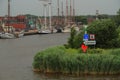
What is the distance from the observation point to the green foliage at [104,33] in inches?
1687

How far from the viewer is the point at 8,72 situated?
37125 mm

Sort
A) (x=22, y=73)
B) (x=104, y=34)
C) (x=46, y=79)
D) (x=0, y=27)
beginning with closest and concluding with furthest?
1. (x=46, y=79)
2. (x=22, y=73)
3. (x=104, y=34)
4. (x=0, y=27)

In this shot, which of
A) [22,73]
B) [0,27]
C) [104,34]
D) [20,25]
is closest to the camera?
→ [22,73]

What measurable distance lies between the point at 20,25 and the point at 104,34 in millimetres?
144668

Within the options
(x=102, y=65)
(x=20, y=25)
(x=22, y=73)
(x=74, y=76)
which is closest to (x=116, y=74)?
(x=102, y=65)

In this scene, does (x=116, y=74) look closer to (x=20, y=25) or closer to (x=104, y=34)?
(x=104, y=34)

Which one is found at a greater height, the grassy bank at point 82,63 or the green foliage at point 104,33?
the green foliage at point 104,33

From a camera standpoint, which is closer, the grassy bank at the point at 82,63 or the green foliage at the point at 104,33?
the grassy bank at the point at 82,63

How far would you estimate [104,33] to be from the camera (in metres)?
42.8

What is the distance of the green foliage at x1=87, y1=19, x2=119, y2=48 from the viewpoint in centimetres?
4284

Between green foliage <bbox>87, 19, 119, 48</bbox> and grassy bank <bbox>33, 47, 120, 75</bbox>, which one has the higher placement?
green foliage <bbox>87, 19, 119, 48</bbox>

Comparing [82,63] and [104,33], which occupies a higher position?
[104,33]

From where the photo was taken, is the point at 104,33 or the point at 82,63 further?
the point at 104,33

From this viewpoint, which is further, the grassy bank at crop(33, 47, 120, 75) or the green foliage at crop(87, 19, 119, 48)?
the green foliage at crop(87, 19, 119, 48)
